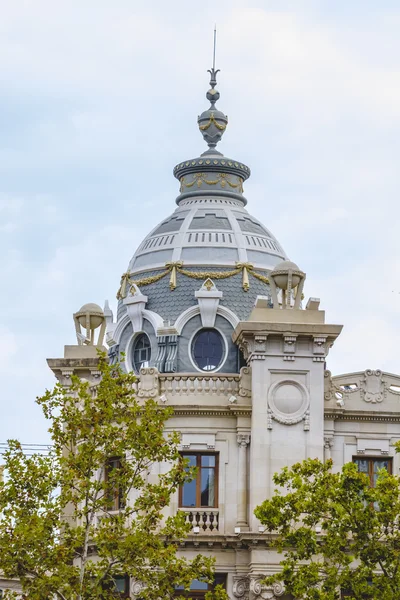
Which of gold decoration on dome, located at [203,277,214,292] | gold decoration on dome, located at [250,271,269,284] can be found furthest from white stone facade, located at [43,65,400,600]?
gold decoration on dome, located at [250,271,269,284]

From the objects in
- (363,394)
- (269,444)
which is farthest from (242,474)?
(363,394)

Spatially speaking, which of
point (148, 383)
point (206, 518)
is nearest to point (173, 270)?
point (148, 383)

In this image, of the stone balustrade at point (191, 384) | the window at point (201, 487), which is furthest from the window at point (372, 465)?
the window at point (201, 487)

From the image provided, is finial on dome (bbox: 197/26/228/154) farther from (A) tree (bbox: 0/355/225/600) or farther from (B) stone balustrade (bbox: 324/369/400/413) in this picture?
(A) tree (bbox: 0/355/225/600)

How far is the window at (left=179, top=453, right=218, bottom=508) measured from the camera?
191 feet

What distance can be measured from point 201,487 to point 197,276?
373 inches

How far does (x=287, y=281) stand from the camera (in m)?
59.9

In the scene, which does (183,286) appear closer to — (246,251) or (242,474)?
(246,251)

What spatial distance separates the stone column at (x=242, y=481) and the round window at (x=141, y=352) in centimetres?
684

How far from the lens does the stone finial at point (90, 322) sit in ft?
212

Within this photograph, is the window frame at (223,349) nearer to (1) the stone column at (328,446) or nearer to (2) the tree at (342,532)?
(1) the stone column at (328,446)

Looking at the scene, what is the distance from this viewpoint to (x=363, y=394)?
2334 inches

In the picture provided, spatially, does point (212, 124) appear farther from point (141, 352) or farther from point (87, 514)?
point (87, 514)

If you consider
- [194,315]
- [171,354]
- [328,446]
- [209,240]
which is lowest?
[328,446]
